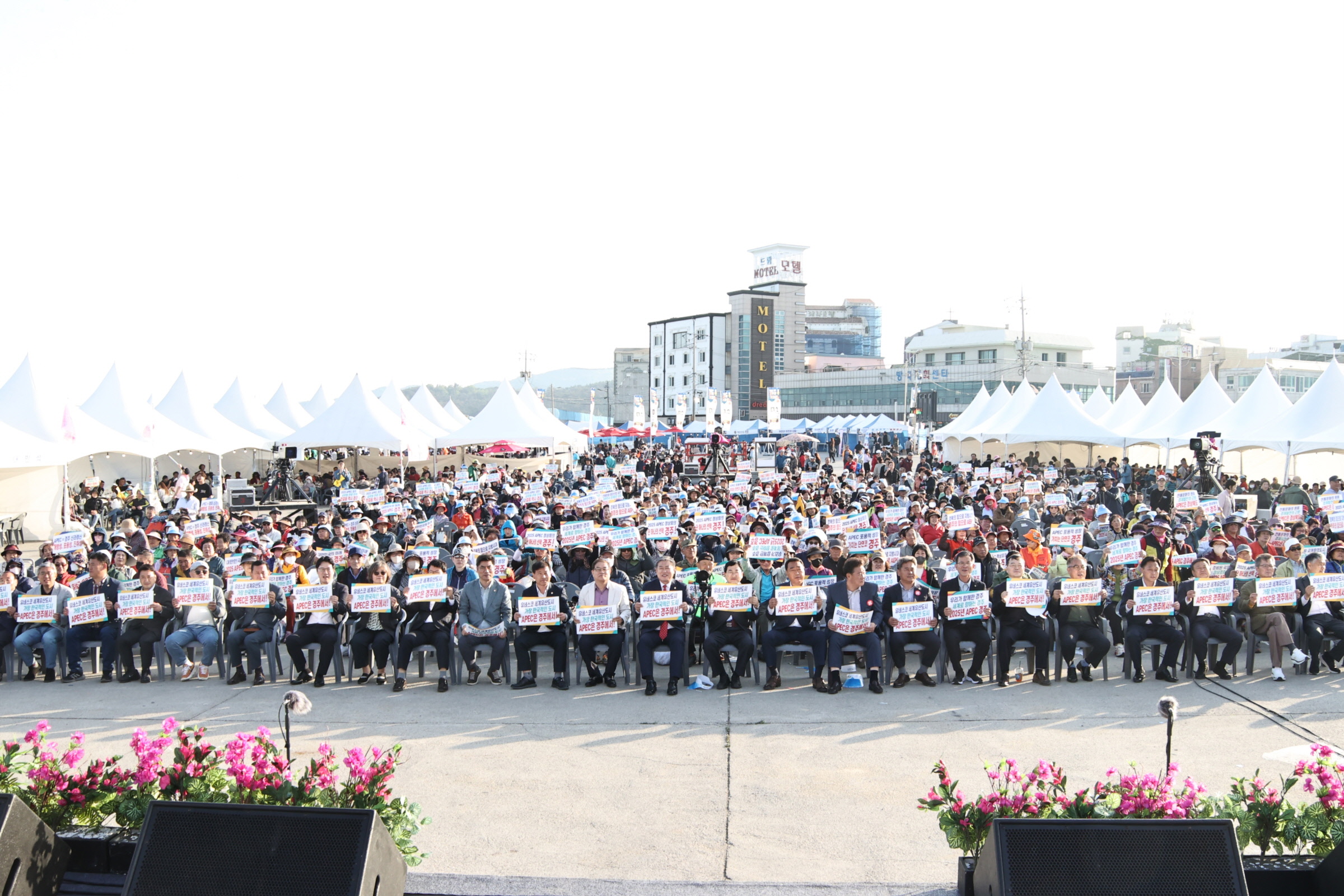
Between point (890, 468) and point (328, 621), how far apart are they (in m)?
26.5

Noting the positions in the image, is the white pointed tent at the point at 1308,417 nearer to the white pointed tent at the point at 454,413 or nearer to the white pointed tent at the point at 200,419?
the white pointed tent at the point at 200,419

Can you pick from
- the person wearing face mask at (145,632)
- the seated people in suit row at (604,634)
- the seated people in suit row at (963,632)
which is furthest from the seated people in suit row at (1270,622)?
the person wearing face mask at (145,632)

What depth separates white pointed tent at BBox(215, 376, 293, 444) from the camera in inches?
1459

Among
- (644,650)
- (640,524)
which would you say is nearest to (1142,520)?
(640,524)

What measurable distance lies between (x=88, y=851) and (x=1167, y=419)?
3530 cm

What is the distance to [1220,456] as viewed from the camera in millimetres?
27844

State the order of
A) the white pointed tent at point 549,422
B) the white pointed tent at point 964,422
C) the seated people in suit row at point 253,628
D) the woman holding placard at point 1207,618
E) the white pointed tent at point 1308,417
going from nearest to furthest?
the woman holding placard at point 1207,618 → the seated people in suit row at point 253,628 → the white pointed tent at point 1308,417 → the white pointed tent at point 549,422 → the white pointed tent at point 964,422

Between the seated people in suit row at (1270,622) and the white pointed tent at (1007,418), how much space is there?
26.9m

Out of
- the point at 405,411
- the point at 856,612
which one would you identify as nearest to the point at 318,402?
the point at 405,411

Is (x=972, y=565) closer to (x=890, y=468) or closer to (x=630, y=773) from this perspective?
(x=630, y=773)

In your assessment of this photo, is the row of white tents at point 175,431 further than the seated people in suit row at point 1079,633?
Yes

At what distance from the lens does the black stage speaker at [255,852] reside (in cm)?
390

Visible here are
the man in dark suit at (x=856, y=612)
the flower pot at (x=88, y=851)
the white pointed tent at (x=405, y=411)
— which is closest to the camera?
the flower pot at (x=88, y=851)

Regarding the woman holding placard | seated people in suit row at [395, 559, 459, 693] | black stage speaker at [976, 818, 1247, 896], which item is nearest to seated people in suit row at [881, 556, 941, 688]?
the woman holding placard
